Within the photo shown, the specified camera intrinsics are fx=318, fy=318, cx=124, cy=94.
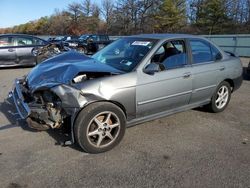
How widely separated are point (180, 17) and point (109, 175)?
2254 inches

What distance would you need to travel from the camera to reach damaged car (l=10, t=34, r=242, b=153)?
4133mm

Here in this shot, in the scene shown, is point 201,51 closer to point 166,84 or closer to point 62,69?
point 166,84

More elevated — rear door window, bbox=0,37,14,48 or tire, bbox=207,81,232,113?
rear door window, bbox=0,37,14,48

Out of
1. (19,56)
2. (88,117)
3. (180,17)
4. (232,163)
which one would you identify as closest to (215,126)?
(232,163)

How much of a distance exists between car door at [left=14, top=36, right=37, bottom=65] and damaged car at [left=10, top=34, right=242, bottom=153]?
26.6 ft

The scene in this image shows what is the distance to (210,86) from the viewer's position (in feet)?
19.1

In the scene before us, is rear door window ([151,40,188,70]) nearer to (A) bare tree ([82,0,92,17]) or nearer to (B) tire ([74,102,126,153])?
(B) tire ([74,102,126,153])

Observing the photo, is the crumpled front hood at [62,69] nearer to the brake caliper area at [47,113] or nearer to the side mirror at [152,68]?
the brake caliper area at [47,113]

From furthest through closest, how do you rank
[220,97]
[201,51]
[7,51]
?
[7,51] → [220,97] → [201,51]

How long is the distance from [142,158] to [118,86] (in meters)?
1.01

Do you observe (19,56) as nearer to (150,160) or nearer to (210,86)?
(210,86)

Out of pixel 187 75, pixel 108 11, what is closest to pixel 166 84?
pixel 187 75

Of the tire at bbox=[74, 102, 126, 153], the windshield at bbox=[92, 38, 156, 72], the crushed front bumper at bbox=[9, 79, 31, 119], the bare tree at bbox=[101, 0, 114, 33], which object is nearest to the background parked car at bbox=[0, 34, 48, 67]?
the crushed front bumper at bbox=[9, 79, 31, 119]

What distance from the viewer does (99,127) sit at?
14.0 feet
